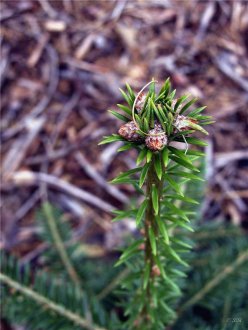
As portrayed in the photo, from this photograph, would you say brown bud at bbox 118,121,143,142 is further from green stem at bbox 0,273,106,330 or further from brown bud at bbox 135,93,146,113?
green stem at bbox 0,273,106,330

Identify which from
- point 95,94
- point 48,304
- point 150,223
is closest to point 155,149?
point 150,223

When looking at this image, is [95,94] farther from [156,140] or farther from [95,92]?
[156,140]

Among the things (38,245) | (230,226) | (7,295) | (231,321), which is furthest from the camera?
(38,245)

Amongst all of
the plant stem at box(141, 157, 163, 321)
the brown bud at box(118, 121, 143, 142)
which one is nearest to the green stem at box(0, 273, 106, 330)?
the plant stem at box(141, 157, 163, 321)

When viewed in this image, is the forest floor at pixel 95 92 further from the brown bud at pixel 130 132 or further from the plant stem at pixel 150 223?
the brown bud at pixel 130 132

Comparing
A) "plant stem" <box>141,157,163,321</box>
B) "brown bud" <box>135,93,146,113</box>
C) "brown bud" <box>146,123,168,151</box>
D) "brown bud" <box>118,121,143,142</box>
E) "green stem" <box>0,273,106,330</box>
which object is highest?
"brown bud" <box>135,93,146,113</box>

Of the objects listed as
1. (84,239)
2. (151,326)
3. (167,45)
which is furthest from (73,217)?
(167,45)

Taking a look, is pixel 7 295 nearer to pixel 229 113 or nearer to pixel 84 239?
pixel 84 239
